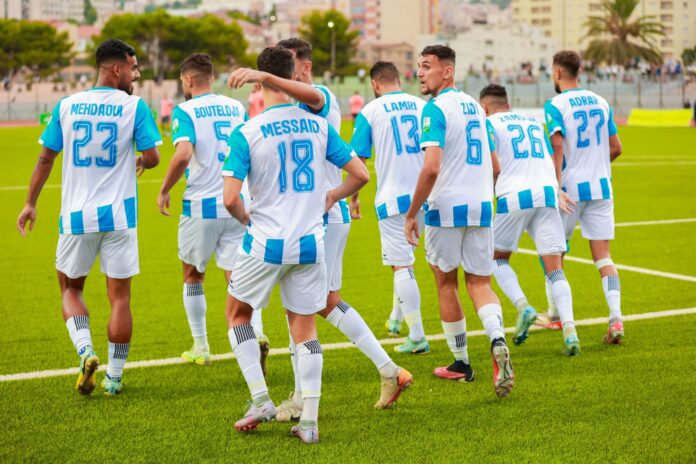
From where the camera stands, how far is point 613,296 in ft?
27.1

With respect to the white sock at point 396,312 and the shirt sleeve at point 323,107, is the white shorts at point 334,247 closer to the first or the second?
the shirt sleeve at point 323,107

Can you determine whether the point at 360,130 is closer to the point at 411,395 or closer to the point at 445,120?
the point at 445,120

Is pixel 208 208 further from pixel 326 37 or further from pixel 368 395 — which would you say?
pixel 326 37

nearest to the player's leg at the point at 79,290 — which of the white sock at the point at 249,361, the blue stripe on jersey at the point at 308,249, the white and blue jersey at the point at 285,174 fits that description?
the white sock at the point at 249,361

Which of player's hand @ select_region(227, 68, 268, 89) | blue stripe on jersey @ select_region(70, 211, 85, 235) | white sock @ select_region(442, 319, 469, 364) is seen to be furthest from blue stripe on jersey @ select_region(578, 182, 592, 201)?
blue stripe on jersey @ select_region(70, 211, 85, 235)

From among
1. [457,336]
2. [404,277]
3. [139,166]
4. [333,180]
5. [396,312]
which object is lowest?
[396,312]

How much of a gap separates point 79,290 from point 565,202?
4.11m

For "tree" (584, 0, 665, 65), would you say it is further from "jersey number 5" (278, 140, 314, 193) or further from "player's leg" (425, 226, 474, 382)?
"jersey number 5" (278, 140, 314, 193)

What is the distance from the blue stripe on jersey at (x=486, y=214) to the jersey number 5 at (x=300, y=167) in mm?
1640

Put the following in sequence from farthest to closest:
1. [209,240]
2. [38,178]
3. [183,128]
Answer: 1. [209,240]
2. [183,128]
3. [38,178]

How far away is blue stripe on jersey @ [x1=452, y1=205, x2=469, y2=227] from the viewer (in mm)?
6703

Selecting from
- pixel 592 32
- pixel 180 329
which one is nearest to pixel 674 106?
pixel 592 32

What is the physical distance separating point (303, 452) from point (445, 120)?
249 centimetres

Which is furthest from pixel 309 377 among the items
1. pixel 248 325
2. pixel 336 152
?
pixel 336 152
